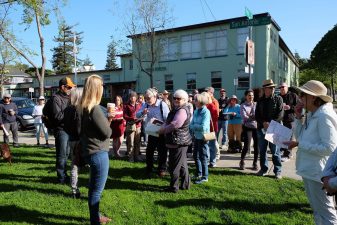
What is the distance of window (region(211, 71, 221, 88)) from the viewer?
34969 mm

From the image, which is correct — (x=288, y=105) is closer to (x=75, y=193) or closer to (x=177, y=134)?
(x=177, y=134)

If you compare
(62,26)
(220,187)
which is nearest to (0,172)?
(220,187)

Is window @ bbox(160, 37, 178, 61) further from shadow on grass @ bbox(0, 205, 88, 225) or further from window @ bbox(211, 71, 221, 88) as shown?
shadow on grass @ bbox(0, 205, 88, 225)

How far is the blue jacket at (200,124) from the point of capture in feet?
22.5

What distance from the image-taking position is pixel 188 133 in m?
6.27

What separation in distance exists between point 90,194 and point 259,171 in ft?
13.9

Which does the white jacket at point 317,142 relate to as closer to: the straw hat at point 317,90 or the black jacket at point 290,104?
the straw hat at point 317,90

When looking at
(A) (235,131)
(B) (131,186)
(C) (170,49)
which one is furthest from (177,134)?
(C) (170,49)

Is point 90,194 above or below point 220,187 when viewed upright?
above

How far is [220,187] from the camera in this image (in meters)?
6.53

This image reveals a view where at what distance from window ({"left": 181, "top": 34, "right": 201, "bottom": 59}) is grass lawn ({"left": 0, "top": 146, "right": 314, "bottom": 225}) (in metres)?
30.0

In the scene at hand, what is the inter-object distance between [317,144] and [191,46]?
34228 mm

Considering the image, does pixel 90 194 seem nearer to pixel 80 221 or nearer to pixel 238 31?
pixel 80 221

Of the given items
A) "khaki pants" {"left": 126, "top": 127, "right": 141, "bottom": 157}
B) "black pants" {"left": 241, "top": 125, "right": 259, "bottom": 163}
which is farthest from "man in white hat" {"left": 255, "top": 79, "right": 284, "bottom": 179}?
"khaki pants" {"left": 126, "top": 127, "right": 141, "bottom": 157}
